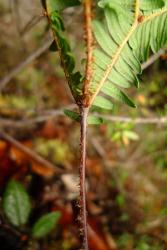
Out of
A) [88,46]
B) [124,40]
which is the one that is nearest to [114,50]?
[124,40]

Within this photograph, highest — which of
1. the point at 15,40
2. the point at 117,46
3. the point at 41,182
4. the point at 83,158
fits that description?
the point at 15,40

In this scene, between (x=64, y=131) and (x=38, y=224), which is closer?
(x=38, y=224)

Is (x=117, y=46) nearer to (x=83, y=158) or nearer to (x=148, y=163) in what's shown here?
(x=83, y=158)

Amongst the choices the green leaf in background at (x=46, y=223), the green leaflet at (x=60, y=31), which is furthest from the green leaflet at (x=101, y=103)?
the green leaf in background at (x=46, y=223)

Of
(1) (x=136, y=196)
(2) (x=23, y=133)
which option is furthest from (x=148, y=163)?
(2) (x=23, y=133)

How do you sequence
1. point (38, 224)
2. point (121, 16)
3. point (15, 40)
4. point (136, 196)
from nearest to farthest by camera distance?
1. point (121, 16)
2. point (38, 224)
3. point (136, 196)
4. point (15, 40)
